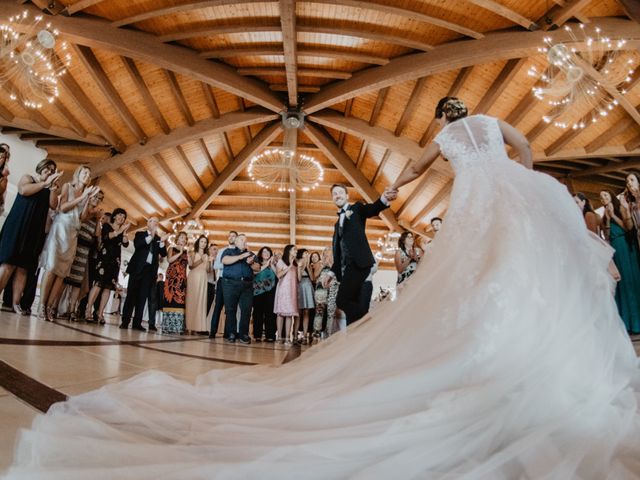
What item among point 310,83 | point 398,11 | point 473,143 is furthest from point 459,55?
point 473,143

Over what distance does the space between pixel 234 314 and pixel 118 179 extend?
9138mm

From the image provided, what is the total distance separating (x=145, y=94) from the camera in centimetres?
853

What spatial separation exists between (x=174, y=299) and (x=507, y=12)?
6.41 meters

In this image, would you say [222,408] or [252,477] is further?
[222,408]

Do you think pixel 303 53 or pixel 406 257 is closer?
pixel 406 257

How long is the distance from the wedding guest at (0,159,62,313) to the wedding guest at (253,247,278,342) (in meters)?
2.87

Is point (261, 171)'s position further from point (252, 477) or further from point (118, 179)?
point (252, 477)

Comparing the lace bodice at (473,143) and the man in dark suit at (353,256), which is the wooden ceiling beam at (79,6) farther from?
the lace bodice at (473,143)

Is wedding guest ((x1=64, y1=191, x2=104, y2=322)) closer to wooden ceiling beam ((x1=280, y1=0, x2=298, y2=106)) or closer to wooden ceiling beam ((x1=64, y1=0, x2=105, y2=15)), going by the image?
wooden ceiling beam ((x1=64, y1=0, x2=105, y2=15))

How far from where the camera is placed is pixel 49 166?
380 centimetres

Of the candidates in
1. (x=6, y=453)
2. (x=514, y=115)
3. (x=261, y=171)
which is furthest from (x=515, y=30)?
(x=6, y=453)

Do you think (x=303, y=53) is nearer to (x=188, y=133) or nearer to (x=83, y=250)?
(x=188, y=133)

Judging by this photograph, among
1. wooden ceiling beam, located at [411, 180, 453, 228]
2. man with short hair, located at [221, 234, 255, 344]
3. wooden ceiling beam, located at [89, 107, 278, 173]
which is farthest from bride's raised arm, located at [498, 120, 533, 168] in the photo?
wooden ceiling beam, located at [411, 180, 453, 228]

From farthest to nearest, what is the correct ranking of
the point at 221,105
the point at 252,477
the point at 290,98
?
the point at 221,105 < the point at 290,98 < the point at 252,477
